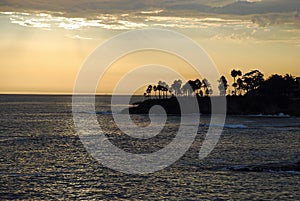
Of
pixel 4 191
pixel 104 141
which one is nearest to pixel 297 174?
pixel 4 191

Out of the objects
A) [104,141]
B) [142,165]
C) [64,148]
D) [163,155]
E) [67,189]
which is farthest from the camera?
[104,141]

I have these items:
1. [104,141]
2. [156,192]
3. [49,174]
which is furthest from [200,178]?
[104,141]

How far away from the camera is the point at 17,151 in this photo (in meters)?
71.1

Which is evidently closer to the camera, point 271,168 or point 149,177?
point 149,177

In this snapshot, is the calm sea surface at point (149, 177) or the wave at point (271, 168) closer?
the calm sea surface at point (149, 177)

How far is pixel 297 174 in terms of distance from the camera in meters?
51.2

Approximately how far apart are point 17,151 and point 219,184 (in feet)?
115

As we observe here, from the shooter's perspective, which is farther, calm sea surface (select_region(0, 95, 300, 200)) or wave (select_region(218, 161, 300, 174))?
wave (select_region(218, 161, 300, 174))

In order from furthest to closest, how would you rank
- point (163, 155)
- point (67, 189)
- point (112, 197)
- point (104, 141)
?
point (104, 141), point (163, 155), point (67, 189), point (112, 197)

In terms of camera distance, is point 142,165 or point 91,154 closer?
point 142,165

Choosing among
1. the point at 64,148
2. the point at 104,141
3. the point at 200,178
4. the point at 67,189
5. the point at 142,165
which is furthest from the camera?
the point at 104,141

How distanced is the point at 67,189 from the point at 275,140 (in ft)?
179

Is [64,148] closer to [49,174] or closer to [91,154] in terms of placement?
[91,154]

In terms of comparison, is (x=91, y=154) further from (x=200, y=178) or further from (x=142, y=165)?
(x=200, y=178)
